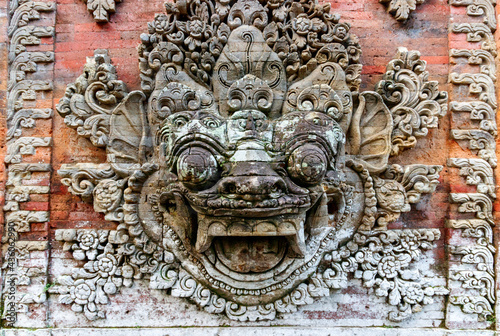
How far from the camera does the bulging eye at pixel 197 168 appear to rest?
384 centimetres

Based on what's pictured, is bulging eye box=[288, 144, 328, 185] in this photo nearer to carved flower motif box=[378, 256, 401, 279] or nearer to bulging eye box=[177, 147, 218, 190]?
bulging eye box=[177, 147, 218, 190]

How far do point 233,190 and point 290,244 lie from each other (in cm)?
91

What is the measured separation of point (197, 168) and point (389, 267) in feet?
8.00

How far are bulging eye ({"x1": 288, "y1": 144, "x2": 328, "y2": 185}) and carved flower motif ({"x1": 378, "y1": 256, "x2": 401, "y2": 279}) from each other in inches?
53.1

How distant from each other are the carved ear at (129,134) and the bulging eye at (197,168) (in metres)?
0.82

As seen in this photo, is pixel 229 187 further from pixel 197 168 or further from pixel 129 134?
pixel 129 134

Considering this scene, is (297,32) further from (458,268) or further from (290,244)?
(458,268)

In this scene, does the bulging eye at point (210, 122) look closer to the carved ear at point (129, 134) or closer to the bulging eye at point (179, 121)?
the bulging eye at point (179, 121)

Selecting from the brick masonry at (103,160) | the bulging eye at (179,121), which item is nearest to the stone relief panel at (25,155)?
the brick masonry at (103,160)

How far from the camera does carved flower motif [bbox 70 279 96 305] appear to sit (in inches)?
177

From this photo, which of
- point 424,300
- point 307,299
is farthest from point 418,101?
point 307,299

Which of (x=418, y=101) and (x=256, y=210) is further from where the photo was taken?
(x=418, y=101)

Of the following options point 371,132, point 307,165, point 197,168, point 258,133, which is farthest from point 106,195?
point 371,132

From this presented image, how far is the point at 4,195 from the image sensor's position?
471 centimetres
